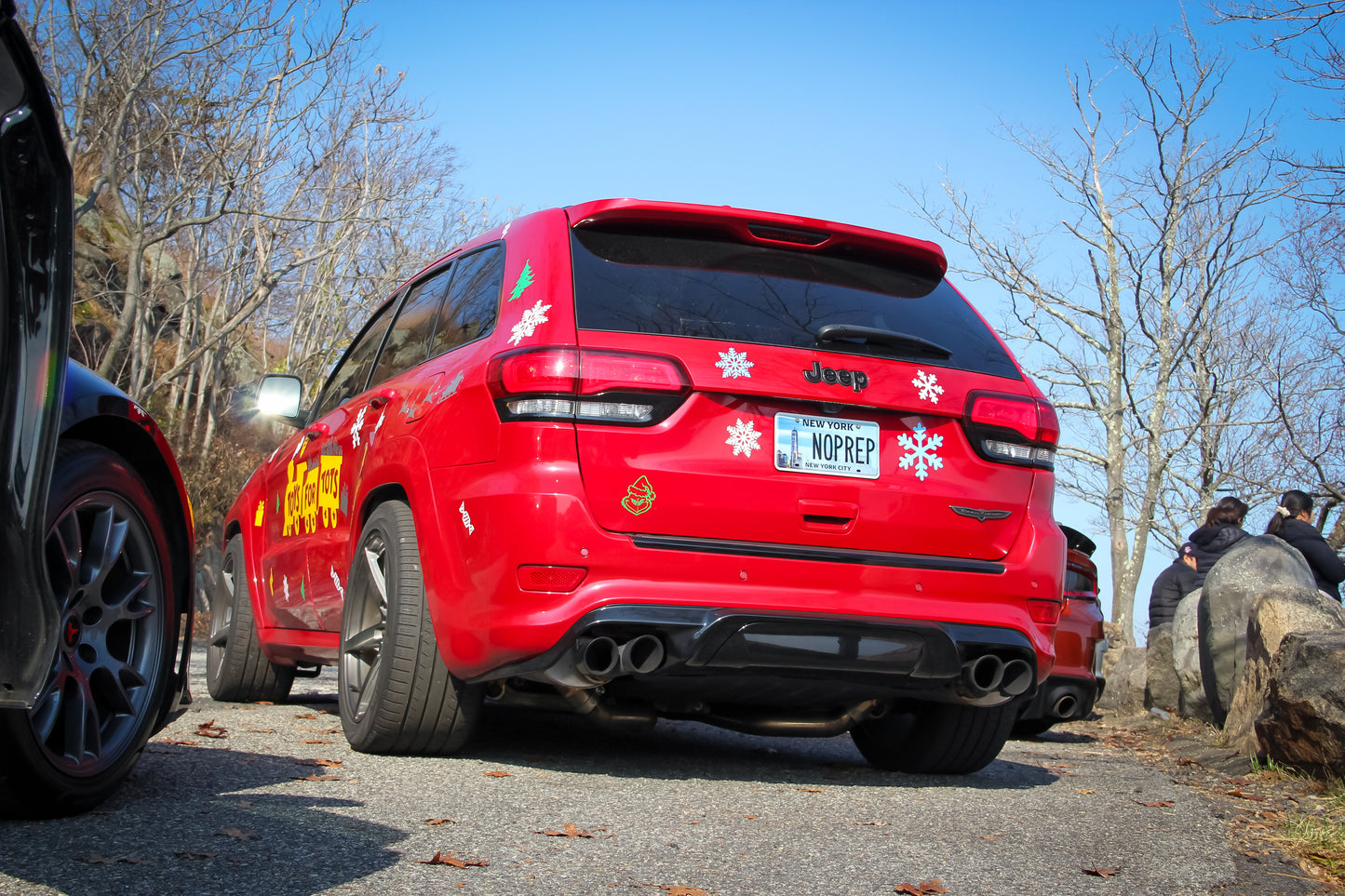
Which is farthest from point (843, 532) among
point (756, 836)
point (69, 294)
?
point (69, 294)

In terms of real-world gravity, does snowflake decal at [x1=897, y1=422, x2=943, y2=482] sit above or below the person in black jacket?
above

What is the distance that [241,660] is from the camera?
641cm

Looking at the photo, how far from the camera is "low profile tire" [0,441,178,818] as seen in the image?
111 inches

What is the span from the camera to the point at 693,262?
4.06m

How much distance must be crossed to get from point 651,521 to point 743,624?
41 centimetres

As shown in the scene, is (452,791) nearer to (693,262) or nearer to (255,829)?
(255,829)

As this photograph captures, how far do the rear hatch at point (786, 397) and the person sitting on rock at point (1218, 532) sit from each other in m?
7.39

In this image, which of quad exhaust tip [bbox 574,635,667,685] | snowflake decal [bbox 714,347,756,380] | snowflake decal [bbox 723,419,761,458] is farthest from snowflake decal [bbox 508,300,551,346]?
quad exhaust tip [bbox 574,635,667,685]

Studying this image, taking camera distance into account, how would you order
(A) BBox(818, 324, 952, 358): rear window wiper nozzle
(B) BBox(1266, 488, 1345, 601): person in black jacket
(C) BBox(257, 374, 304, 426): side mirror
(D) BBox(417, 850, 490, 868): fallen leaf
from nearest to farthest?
(D) BBox(417, 850, 490, 868): fallen leaf < (A) BBox(818, 324, 952, 358): rear window wiper nozzle < (C) BBox(257, 374, 304, 426): side mirror < (B) BBox(1266, 488, 1345, 601): person in black jacket

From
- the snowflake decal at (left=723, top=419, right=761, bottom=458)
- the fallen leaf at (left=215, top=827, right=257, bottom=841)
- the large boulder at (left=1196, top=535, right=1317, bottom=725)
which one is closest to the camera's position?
the fallen leaf at (left=215, top=827, right=257, bottom=841)

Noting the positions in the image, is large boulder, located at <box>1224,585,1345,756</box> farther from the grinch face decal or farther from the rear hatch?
the grinch face decal

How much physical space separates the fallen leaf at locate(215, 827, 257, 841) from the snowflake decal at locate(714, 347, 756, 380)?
182 centimetres

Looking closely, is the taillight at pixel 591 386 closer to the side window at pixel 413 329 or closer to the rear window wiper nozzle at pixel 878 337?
the rear window wiper nozzle at pixel 878 337

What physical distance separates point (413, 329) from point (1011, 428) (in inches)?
96.2
